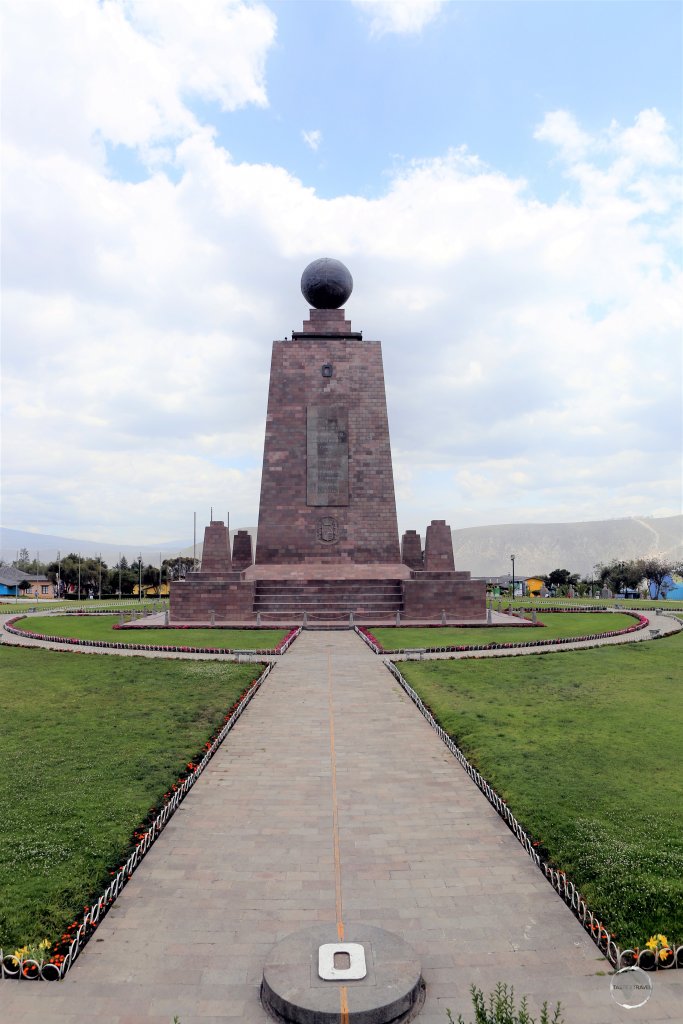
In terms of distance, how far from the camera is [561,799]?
859cm

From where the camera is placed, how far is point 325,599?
3036cm

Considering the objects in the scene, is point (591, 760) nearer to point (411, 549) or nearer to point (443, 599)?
point (443, 599)

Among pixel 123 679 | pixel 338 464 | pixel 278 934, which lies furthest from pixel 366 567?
pixel 278 934

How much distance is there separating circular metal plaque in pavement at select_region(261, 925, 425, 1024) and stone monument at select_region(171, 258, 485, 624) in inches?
956

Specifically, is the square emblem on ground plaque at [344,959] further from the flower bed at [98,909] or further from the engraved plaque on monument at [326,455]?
the engraved plaque on monument at [326,455]

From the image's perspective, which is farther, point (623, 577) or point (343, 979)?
point (623, 577)

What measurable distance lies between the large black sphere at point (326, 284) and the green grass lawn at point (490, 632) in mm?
20907

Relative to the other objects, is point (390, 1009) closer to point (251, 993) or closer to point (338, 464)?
point (251, 993)

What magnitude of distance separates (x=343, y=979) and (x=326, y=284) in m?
37.0

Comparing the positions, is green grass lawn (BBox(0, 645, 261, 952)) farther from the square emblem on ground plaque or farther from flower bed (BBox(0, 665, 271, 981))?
the square emblem on ground plaque

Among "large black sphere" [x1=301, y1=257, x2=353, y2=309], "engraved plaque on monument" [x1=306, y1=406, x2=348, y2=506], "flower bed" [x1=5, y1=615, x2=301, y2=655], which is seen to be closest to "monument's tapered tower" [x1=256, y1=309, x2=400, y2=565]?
"engraved plaque on monument" [x1=306, y1=406, x2=348, y2=506]

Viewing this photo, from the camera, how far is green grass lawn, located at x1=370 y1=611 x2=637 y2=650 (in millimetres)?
22612

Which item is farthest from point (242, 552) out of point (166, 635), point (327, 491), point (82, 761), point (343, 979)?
point (343, 979)

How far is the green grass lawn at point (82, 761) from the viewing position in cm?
656
